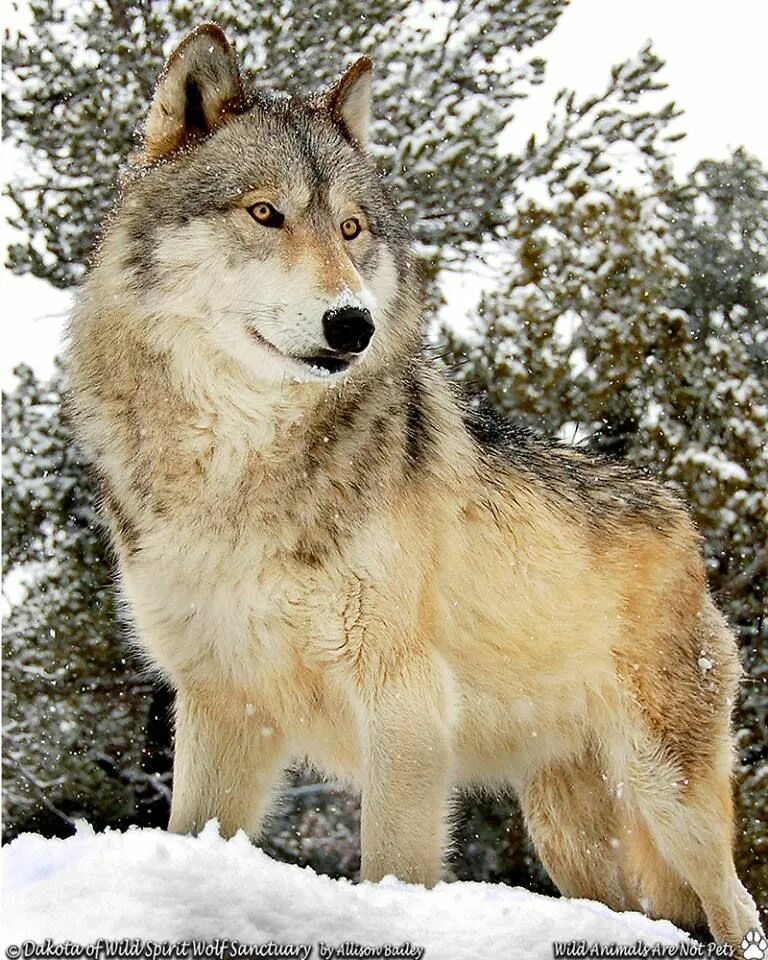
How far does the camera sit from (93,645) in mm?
11258

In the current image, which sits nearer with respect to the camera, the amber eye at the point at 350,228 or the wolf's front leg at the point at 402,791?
the wolf's front leg at the point at 402,791

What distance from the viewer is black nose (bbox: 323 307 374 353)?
3.45 meters

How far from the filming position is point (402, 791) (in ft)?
12.1

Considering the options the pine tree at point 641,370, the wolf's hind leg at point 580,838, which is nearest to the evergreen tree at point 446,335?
the pine tree at point 641,370

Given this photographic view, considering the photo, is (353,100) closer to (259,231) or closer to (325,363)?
(259,231)

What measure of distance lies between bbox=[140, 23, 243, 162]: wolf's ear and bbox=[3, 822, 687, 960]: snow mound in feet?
7.72

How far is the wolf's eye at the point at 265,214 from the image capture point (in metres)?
3.72

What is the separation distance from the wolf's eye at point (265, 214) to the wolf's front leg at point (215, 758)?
166 centimetres

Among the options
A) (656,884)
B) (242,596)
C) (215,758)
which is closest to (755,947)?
(656,884)

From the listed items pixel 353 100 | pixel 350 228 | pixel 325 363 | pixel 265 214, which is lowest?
pixel 325 363

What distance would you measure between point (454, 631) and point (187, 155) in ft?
6.22

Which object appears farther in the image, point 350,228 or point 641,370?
point 641,370

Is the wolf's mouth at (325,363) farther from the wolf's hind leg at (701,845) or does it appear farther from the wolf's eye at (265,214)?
the wolf's hind leg at (701,845)

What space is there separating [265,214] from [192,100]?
24.8 inches
